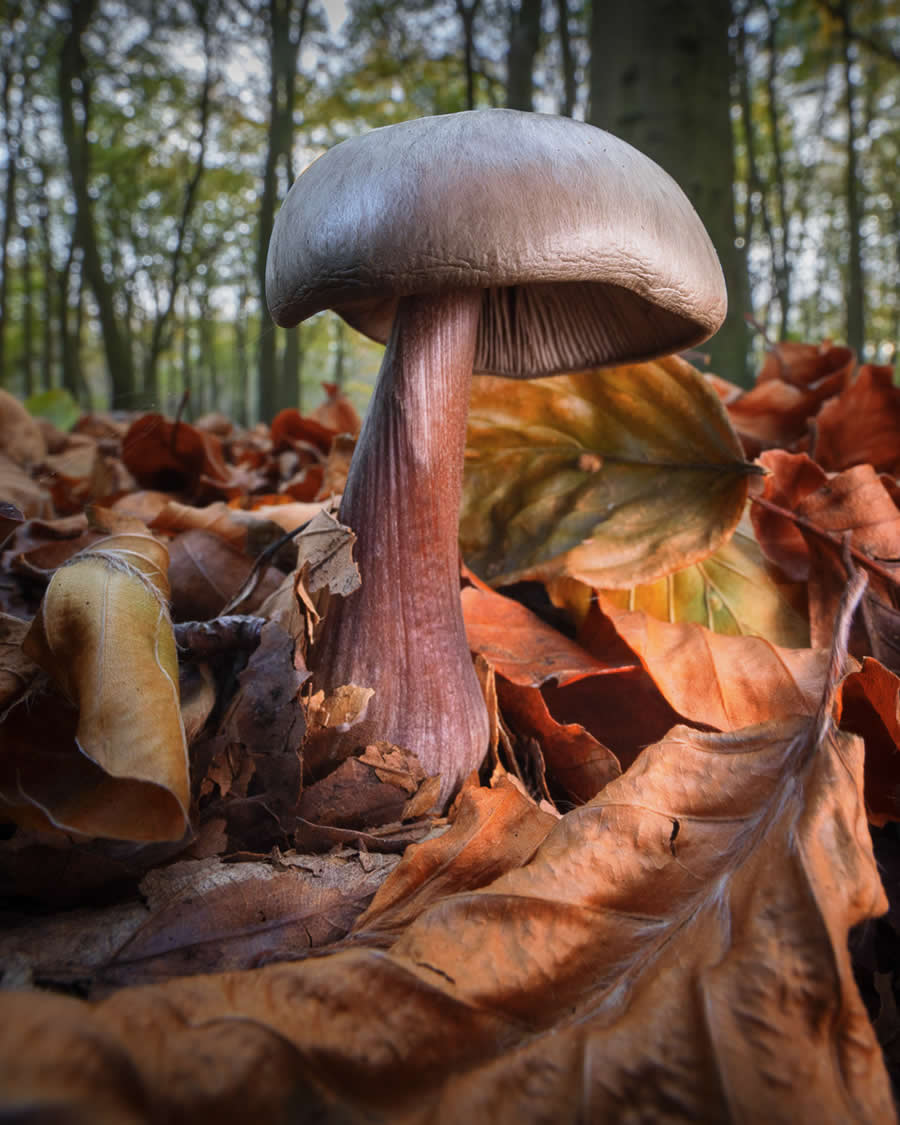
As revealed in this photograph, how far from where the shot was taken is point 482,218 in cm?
84

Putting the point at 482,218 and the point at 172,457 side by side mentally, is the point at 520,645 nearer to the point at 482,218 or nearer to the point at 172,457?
the point at 482,218

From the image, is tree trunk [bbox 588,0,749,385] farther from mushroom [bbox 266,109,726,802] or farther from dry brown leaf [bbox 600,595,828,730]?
dry brown leaf [bbox 600,595,828,730]

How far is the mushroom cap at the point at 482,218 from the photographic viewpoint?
84cm

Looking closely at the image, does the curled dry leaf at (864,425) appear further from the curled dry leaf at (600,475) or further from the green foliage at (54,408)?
the green foliage at (54,408)

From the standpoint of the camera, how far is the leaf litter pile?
0.49 m

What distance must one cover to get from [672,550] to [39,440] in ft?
7.72

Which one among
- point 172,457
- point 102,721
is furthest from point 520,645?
point 172,457

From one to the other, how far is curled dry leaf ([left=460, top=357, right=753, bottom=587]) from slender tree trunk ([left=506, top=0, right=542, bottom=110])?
6.01 m

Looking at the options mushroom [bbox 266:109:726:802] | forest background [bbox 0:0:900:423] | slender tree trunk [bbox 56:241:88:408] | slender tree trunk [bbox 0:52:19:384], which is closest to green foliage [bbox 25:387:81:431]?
forest background [bbox 0:0:900:423]

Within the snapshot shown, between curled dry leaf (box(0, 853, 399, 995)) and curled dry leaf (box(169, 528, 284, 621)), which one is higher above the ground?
curled dry leaf (box(169, 528, 284, 621))

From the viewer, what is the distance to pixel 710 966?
0.55 metres

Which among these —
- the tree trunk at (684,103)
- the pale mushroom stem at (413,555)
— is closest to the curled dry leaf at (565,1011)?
the pale mushroom stem at (413,555)

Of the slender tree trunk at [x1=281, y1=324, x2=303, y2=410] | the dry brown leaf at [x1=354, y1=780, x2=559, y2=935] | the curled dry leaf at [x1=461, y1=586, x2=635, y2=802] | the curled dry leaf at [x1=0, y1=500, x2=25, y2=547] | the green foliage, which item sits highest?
the slender tree trunk at [x1=281, y1=324, x2=303, y2=410]

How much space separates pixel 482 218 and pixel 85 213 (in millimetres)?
8424
